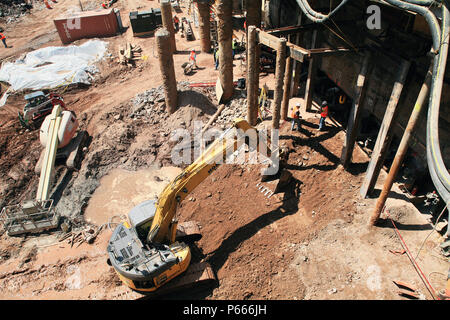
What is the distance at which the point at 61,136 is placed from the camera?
16438 millimetres

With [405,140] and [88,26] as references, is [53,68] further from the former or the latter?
[405,140]

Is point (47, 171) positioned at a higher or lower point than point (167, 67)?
lower

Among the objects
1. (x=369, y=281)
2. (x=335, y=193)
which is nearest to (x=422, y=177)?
(x=335, y=193)

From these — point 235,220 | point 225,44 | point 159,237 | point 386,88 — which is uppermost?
Result: point 225,44

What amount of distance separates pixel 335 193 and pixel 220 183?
4.80m

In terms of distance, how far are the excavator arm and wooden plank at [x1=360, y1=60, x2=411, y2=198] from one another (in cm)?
453

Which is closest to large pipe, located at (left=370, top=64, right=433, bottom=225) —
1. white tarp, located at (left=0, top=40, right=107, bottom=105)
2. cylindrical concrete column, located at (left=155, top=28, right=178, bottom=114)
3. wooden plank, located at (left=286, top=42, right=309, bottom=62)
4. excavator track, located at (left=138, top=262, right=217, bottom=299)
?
wooden plank, located at (left=286, top=42, right=309, bottom=62)

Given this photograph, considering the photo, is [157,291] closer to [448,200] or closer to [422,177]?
[448,200]

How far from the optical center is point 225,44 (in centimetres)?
1656

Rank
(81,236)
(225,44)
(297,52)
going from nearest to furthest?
(297,52)
(81,236)
(225,44)

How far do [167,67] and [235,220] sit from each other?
367 inches

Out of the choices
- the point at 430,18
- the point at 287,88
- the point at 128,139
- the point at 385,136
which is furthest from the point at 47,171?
the point at 430,18

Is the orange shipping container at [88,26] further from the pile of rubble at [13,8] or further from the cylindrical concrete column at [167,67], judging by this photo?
the cylindrical concrete column at [167,67]

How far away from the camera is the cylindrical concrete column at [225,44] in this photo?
1582 cm
